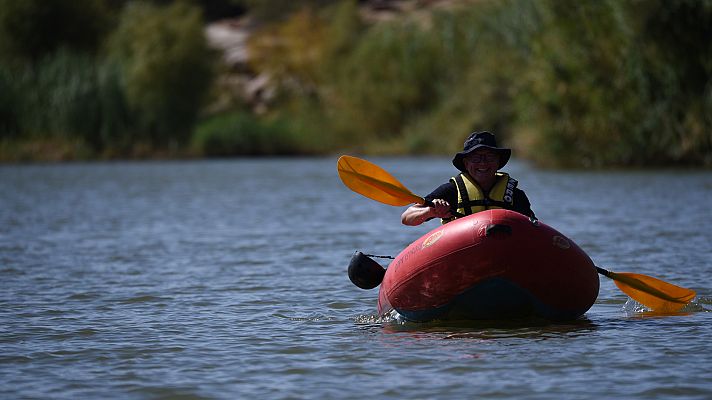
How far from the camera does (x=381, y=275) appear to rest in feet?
27.6

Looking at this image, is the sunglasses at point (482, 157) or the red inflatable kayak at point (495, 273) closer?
the red inflatable kayak at point (495, 273)

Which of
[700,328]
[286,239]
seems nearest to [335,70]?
[286,239]

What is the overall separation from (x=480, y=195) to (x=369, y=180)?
860 millimetres

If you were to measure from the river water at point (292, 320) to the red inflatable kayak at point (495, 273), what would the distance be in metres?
0.15

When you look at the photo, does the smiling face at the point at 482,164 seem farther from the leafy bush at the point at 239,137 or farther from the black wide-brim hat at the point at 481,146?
the leafy bush at the point at 239,137

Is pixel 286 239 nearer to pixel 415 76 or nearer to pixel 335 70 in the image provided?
pixel 415 76

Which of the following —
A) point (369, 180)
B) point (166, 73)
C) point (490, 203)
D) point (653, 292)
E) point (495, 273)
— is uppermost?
point (166, 73)

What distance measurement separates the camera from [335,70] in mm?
51281

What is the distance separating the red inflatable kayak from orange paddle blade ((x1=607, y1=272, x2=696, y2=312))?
0.76 m

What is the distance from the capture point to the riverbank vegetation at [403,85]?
26.2 meters

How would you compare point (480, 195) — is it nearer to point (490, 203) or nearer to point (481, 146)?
point (490, 203)

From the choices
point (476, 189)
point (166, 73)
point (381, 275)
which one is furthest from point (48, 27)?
point (476, 189)

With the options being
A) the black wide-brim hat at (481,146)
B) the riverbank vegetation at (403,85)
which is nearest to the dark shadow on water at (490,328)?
the black wide-brim hat at (481,146)

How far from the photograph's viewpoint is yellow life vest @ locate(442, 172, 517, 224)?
7.96m
